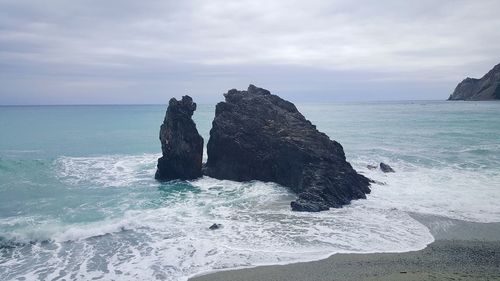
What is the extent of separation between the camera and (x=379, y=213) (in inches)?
857

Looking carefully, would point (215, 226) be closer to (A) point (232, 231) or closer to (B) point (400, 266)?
(A) point (232, 231)

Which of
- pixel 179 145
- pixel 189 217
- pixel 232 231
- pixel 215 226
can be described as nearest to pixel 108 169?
pixel 179 145

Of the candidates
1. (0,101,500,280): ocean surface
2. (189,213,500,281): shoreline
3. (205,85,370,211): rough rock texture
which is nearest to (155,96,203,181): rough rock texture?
(205,85,370,211): rough rock texture

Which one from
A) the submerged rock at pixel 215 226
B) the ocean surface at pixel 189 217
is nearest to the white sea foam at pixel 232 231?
the ocean surface at pixel 189 217

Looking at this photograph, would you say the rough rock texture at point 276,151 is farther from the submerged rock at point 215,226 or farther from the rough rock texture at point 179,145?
the submerged rock at point 215,226

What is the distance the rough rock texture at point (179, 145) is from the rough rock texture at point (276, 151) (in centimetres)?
133

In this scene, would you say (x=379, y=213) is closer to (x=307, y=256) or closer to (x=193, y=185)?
(x=307, y=256)

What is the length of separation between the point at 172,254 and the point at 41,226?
7977mm

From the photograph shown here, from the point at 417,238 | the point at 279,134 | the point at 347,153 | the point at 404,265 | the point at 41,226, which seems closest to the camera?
the point at 404,265

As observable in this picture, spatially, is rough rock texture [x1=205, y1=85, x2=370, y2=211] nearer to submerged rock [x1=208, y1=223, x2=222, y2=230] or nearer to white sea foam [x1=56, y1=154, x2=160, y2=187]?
submerged rock [x1=208, y1=223, x2=222, y2=230]

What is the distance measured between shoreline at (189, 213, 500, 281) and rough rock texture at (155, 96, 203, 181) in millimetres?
16667

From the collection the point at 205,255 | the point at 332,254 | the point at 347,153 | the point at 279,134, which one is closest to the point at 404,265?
the point at 332,254

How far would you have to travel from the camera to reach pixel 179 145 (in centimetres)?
3011

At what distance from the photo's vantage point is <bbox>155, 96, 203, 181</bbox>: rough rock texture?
99.3 ft
